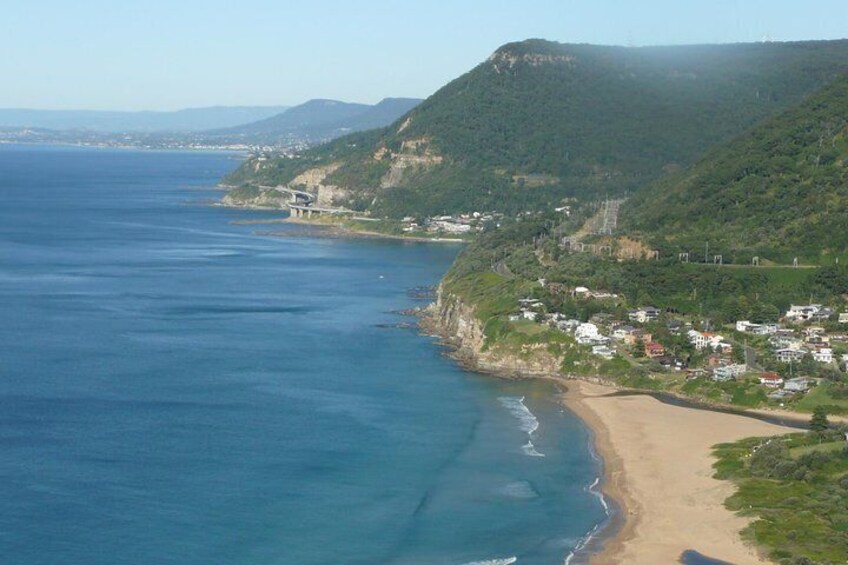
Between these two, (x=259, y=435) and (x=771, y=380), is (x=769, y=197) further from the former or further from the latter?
(x=259, y=435)

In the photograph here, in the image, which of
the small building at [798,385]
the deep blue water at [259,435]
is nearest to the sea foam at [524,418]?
the deep blue water at [259,435]

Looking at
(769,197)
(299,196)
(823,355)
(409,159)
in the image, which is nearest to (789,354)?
(823,355)

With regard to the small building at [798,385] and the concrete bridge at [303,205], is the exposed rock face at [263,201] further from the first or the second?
the small building at [798,385]

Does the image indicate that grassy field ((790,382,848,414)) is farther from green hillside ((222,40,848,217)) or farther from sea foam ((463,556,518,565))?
green hillside ((222,40,848,217))

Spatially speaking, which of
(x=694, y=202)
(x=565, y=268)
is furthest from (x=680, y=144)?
(x=565, y=268)

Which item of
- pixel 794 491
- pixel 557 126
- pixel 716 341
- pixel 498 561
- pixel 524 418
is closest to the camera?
pixel 498 561

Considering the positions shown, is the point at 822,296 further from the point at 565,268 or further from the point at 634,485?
the point at 634,485
